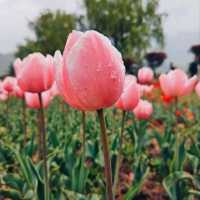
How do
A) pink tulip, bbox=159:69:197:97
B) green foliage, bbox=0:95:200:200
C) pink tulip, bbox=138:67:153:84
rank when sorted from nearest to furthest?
green foliage, bbox=0:95:200:200
pink tulip, bbox=159:69:197:97
pink tulip, bbox=138:67:153:84

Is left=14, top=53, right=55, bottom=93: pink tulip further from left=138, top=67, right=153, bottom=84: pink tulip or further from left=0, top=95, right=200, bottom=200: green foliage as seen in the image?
left=138, top=67, right=153, bottom=84: pink tulip

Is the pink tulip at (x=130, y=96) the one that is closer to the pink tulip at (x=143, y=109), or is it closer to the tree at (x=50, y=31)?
the pink tulip at (x=143, y=109)

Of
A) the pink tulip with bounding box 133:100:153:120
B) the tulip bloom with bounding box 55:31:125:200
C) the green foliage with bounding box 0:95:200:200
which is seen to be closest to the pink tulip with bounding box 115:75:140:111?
the green foliage with bounding box 0:95:200:200

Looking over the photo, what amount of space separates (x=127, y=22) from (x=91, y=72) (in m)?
38.9

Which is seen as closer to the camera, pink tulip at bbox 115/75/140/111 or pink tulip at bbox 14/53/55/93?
pink tulip at bbox 14/53/55/93

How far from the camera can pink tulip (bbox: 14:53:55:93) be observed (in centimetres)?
165

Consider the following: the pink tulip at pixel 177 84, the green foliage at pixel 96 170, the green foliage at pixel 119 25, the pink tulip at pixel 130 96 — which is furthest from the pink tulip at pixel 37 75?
the green foliage at pixel 119 25

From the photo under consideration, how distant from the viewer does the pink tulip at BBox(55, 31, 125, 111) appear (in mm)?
960

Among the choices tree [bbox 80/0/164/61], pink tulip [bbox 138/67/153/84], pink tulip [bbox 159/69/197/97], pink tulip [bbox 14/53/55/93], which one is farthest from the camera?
tree [bbox 80/0/164/61]

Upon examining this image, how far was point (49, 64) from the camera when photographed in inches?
68.4

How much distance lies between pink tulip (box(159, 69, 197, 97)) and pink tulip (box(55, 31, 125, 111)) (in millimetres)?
1654

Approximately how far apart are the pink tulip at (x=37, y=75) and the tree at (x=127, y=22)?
36.0 m

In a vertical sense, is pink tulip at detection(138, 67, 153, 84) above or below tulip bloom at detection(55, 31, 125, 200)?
below

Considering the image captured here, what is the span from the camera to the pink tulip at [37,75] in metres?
1.65
